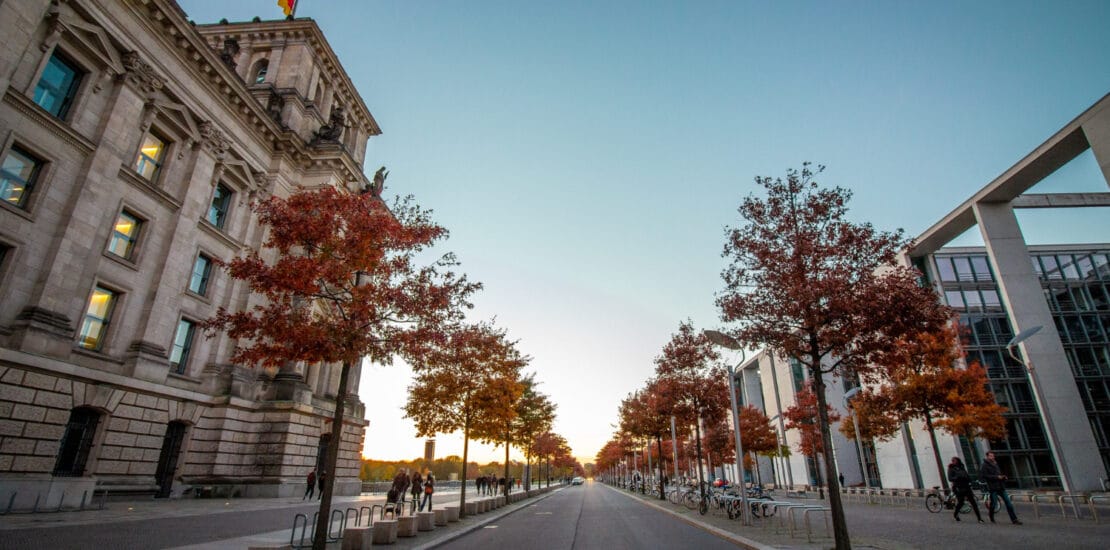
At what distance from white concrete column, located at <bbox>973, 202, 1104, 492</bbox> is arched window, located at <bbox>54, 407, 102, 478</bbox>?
153ft

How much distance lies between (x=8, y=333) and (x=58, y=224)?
437cm

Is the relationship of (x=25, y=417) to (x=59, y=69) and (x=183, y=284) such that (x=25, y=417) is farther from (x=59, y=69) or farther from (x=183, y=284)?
(x=59, y=69)

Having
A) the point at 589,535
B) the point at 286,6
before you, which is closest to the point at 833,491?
the point at 589,535

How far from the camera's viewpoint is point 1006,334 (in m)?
40.6

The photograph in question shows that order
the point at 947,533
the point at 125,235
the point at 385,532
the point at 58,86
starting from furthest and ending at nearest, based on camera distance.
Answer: the point at 125,235 → the point at 58,86 → the point at 947,533 → the point at 385,532

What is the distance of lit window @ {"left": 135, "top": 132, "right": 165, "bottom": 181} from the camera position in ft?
75.4

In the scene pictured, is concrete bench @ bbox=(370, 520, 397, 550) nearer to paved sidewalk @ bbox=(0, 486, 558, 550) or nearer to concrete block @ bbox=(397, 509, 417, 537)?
paved sidewalk @ bbox=(0, 486, 558, 550)

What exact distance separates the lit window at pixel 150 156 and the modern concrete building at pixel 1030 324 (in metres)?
43.3

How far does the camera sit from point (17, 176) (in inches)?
675

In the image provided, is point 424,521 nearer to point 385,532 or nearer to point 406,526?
point 406,526

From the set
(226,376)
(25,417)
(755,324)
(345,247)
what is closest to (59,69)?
(25,417)

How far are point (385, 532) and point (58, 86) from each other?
22.0 metres

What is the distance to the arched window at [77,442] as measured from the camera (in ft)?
58.7

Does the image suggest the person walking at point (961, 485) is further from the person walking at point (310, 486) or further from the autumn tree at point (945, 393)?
the person walking at point (310, 486)
